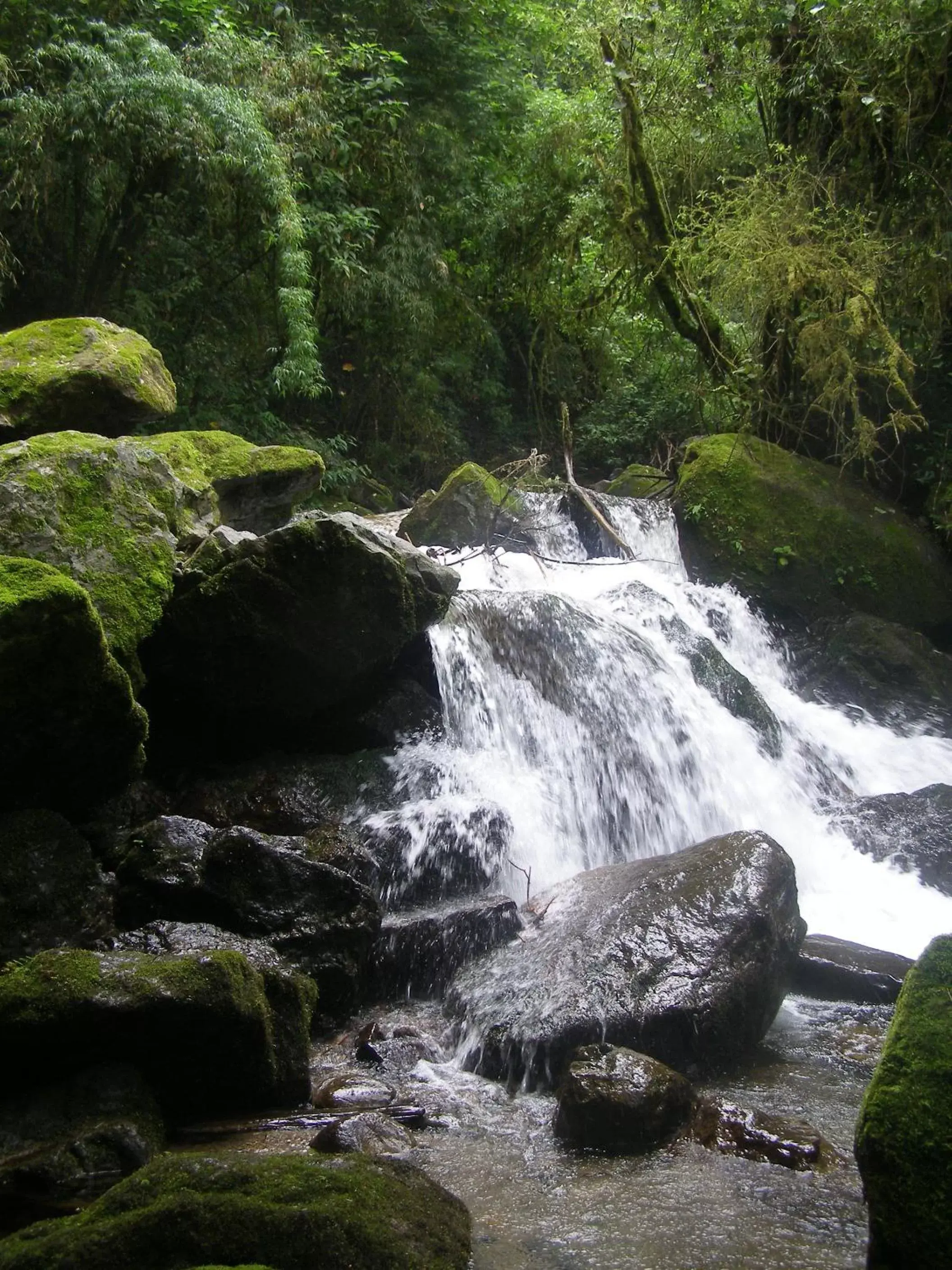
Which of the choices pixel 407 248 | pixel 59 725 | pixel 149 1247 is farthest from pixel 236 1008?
pixel 407 248

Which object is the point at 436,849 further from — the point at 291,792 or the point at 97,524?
the point at 97,524

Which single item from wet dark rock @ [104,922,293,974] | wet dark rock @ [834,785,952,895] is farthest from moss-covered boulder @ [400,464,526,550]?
wet dark rock @ [104,922,293,974]

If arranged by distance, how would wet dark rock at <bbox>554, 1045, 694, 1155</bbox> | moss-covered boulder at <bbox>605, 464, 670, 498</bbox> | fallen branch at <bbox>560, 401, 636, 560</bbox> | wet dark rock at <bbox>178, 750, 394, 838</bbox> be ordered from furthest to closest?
moss-covered boulder at <bbox>605, 464, 670, 498</bbox> < fallen branch at <bbox>560, 401, 636, 560</bbox> < wet dark rock at <bbox>178, 750, 394, 838</bbox> < wet dark rock at <bbox>554, 1045, 694, 1155</bbox>

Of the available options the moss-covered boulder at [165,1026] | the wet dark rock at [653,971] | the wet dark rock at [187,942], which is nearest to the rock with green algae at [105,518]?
the wet dark rock at [187,942]

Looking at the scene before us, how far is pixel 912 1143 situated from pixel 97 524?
479 centimetres

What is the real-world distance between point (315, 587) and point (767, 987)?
327 cm

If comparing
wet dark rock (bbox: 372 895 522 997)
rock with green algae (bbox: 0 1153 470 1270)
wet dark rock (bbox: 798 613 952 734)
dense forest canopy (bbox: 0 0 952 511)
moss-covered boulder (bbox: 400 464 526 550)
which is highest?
dense forest canopy (bbox: 0 0 952 511)

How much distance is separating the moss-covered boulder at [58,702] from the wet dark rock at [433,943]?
1545mm

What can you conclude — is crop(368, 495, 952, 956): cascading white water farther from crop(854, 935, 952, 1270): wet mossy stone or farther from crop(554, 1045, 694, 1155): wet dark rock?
crop(854, 935, 952, 1270): wet mossy stone

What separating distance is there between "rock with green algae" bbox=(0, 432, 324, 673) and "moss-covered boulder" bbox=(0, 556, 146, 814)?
2.77 ft

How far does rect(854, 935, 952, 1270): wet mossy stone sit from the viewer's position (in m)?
2.17

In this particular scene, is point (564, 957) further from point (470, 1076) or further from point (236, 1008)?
point (236, 1008)

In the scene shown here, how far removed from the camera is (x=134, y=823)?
5469mm

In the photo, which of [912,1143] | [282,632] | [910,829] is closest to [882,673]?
[910,829]
